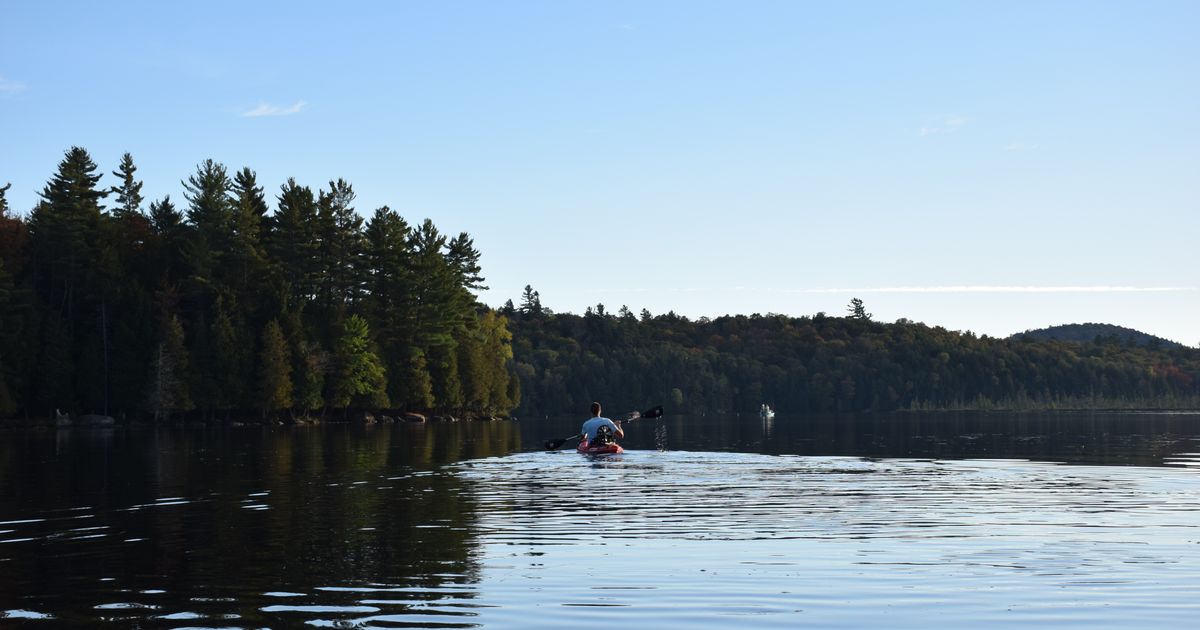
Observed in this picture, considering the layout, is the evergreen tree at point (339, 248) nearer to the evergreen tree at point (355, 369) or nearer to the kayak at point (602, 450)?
the evergreen tree at point (355, 369)

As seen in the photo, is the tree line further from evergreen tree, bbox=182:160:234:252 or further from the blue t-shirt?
the blue t-shirt

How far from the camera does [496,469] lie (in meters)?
43.0

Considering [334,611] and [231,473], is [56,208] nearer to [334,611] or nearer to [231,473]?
[231,473]

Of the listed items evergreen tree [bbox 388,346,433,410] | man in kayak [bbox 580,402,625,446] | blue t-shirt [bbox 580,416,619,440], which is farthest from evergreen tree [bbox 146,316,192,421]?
man in kayak [bbox 580,402,625,446]

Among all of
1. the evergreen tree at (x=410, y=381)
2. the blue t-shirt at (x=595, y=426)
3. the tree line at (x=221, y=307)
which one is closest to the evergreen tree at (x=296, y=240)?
the tree line at (x=221, y=307)

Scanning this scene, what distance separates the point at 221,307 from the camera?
120 metres

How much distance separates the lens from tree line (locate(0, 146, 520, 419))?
11525 centimetres

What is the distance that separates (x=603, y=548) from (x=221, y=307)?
107m

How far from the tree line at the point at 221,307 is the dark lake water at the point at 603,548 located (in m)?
76.8

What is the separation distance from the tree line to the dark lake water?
252ft

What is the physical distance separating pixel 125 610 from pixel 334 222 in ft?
398

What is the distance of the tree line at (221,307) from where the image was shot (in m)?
115

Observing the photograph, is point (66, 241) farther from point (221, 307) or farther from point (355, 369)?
point (355, 369)

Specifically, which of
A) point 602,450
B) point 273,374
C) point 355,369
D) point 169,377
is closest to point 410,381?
point 355,369
